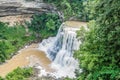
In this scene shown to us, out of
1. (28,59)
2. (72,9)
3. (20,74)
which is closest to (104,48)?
(20,74)

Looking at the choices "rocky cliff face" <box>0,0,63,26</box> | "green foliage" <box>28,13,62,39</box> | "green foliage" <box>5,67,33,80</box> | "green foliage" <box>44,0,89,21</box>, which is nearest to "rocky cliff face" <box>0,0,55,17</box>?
"rocky cliff face" <box>0,0,63,26</box>

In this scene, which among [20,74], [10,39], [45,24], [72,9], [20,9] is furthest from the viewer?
[20,9]

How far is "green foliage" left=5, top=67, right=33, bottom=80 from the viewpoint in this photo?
1707cm

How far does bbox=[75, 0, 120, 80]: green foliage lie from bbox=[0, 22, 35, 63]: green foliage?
444 inches

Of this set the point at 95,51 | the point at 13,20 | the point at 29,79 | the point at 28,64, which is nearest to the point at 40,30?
the point at 13,20

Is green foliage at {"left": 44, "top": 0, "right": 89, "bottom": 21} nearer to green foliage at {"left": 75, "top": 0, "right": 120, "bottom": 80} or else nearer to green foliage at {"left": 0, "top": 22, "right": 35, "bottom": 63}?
green foliage at {"left": 0, "top": 22, "right": 35, "bottom": 63}

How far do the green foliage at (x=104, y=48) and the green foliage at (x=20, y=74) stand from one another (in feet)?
23.3

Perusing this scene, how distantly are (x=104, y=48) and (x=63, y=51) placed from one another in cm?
1074

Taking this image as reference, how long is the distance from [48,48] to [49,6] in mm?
4056

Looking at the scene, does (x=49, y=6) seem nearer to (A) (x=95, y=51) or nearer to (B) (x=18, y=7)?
(B) (x=18, y=7)

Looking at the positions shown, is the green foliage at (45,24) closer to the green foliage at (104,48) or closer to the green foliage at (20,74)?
the green foliage at (20,74)

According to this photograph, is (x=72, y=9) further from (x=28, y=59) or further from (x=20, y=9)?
(x=28, y=59)

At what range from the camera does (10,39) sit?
2345 cm

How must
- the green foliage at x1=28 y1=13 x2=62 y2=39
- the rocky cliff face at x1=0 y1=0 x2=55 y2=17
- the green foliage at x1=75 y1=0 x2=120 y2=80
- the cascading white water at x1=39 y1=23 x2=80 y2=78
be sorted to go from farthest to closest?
the rocky cliff face at x1=0 y1=0 x2=55 y2=17 < the green foliage at x1=28 y1=13 x2=62 y2=39 < the cascading white water at x1=39 y1=23 x2=80 y2=78 < the green foliage at x1=75 y1=0 x2=120 y2=80
